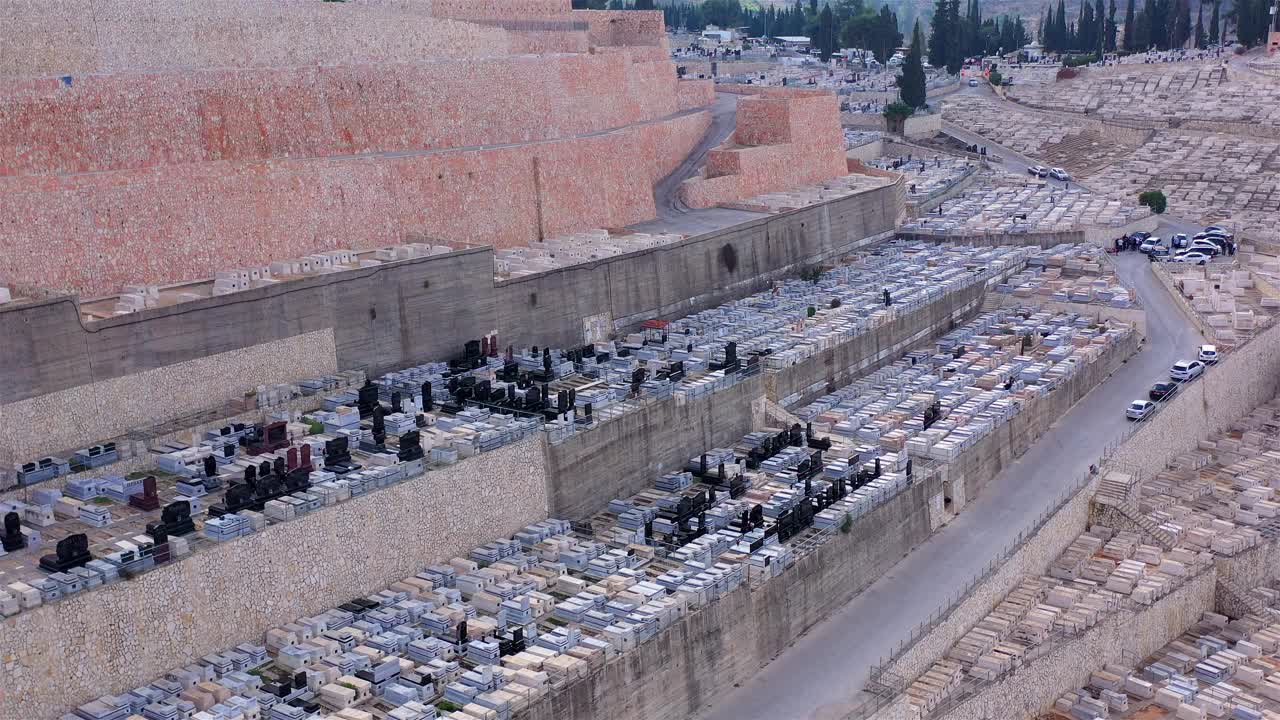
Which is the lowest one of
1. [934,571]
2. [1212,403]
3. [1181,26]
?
[1212,403]

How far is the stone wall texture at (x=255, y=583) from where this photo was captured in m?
21.8

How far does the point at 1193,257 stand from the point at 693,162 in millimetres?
20079

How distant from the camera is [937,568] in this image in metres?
32.7

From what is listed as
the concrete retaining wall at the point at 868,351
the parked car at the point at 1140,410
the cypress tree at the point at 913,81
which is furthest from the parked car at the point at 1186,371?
the cypress tree at the point at 913,81

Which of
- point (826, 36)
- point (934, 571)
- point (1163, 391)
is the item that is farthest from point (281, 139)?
point (826, 36)

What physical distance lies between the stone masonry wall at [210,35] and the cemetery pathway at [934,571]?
22534 mm

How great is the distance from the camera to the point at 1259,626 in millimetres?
33906

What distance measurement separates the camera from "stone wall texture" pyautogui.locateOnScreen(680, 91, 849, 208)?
53.4m

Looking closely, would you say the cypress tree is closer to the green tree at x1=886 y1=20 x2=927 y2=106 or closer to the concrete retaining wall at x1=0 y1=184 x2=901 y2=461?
the green tree at x1=886 y1=20 x2=927 y2=106

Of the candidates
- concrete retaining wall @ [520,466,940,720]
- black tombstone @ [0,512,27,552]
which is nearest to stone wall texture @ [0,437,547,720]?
black tombstone @ [0,512,27,552]

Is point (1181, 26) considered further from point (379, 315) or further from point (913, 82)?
point (379, 315)

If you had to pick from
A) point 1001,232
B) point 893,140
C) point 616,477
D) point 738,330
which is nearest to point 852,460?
point 616,477

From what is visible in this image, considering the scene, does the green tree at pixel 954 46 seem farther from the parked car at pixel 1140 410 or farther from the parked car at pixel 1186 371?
the parked car at pixel 1140 410

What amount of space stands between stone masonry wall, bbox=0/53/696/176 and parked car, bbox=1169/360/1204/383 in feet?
66.6
